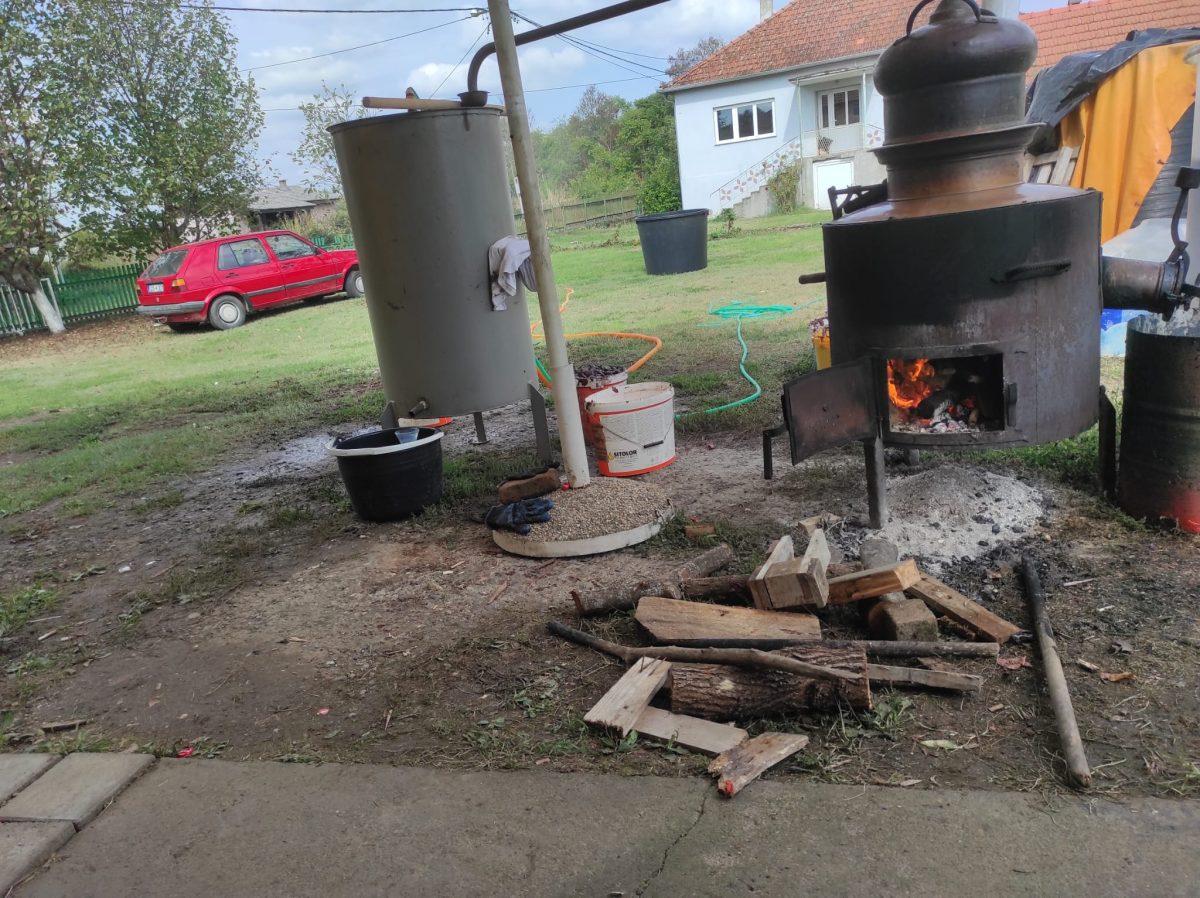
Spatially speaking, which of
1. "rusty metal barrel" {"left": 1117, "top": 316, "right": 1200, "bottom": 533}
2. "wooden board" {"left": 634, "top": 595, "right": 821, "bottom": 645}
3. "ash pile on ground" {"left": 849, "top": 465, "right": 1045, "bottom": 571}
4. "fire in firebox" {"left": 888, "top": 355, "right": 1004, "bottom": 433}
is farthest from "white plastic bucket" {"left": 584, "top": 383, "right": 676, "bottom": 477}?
"rusty metal barrel" {"left": 1117, "top": 316, "right": 1200, "bottom": 533}

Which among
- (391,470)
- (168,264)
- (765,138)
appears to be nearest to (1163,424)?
(391,470)

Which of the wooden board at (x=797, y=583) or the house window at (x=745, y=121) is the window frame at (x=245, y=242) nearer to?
the wooden board at (x=797, y=583)

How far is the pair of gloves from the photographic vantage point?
398cm

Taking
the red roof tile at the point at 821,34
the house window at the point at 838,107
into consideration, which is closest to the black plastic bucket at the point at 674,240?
the red roof tile at the point at 821,34

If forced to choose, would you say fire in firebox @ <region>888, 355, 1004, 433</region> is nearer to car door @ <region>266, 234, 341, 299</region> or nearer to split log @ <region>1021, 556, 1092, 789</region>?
split log @ <region>1021, 556, 1092, 789</region>

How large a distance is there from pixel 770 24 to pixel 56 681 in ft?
94.8

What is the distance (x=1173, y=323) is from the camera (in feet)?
12.0

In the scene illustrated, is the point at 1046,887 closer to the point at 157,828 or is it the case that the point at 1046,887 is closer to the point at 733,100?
the point at 157,828

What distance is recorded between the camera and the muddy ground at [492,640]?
94.3 inches

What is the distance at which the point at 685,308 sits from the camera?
1059 cm

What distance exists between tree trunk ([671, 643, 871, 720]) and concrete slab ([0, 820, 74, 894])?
6.03 ft

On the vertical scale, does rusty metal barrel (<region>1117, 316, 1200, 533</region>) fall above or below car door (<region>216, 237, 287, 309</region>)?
below

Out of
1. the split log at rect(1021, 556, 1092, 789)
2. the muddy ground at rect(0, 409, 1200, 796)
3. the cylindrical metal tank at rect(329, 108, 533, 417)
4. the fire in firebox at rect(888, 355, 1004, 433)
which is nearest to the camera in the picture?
the split log at rect(1021, 556, 1092, 789)

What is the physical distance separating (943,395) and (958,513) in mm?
532
